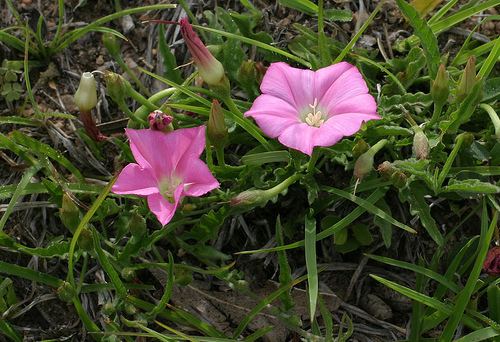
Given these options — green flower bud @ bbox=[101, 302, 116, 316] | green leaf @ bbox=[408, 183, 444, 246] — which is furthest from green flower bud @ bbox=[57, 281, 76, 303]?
green leaf @ bbox=[408, 183, 444, 246]

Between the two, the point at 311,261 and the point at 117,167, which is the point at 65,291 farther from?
the point at 311,261

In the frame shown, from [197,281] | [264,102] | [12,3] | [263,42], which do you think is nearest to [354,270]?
[197,281]

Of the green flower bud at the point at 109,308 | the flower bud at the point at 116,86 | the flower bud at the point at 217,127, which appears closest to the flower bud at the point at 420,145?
the flower bud at the point at 217,127

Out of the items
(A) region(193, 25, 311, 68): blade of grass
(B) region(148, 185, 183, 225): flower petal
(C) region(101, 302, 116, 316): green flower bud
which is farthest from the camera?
(A) region(193, 25, 311, 68): blade of grass

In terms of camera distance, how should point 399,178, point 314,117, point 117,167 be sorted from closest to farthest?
point 399,178 → point 314,117 → point 117,167

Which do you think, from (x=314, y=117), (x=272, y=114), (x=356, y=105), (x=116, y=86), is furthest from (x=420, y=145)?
(x=116, y=86)

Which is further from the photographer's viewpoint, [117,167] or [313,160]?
[117,167]

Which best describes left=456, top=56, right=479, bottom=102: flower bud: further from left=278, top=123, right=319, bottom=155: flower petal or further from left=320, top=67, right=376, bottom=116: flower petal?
left=278, top=123, right=319, bottom=155: flower petal
